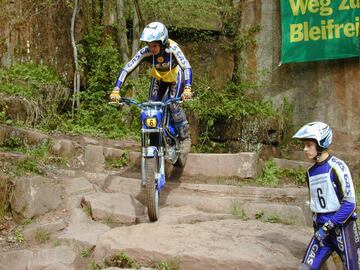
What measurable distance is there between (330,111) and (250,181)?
11.2 feet

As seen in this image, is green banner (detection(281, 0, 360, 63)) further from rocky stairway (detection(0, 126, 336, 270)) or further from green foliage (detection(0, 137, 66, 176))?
green foliage (detection(0, 137, 66, 176))

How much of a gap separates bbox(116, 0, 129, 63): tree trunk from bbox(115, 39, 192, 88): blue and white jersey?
184 inches

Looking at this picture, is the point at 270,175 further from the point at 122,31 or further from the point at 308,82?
the point at 122,31

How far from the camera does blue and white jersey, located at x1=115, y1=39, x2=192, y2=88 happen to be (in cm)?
627

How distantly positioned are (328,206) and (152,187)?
6.64ft

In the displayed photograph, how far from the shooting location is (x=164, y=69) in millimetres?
6633

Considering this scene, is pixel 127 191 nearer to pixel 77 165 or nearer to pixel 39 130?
pixel 77 165

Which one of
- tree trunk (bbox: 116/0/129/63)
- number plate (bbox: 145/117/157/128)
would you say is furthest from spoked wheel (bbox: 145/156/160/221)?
tree trunk (bbox: 116/0/129/63)

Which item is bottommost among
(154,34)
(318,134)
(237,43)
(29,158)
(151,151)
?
(29,158)

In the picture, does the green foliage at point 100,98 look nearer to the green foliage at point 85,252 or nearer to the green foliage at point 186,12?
the green foliage at point 186,12

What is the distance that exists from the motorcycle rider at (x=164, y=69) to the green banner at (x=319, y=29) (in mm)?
4003

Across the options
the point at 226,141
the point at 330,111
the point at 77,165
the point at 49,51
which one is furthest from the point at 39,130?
the point at 330,111

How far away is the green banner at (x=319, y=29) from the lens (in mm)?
9438

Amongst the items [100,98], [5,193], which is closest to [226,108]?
[100,98]
